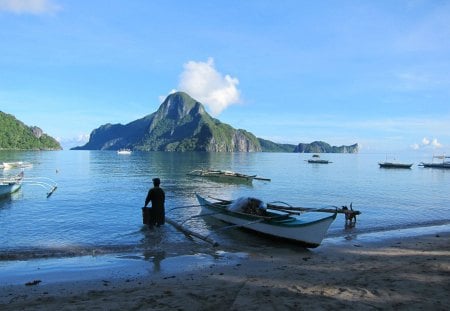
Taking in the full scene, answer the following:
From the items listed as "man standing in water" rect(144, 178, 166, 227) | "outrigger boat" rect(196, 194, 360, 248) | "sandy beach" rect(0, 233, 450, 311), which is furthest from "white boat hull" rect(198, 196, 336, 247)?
"man standing in water" rect(144, 178, 166, 227)

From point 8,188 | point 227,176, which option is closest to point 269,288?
point 8,188

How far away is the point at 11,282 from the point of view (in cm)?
1058

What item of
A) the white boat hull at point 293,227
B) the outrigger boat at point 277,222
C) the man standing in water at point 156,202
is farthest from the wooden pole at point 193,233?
the white boat hull at point 293,227

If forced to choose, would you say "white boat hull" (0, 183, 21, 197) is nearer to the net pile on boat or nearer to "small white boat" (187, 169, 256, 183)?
the net pile on boat

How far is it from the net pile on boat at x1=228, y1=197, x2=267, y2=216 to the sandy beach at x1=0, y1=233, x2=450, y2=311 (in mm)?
4115

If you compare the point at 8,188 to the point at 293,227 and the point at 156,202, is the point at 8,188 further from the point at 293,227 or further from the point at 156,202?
the point at 293,227

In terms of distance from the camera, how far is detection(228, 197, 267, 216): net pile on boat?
18.0 metres

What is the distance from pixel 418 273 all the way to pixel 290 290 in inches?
171

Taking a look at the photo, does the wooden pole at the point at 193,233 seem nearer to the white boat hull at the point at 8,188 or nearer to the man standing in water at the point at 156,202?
the man standing in water at the point at 156,202

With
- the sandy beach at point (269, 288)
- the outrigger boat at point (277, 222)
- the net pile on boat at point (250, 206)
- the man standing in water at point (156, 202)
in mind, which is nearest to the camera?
the sandy beach at point (269, 288)

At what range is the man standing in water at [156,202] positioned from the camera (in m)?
17.4

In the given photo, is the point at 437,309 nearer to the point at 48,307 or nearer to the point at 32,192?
the point at 48,307

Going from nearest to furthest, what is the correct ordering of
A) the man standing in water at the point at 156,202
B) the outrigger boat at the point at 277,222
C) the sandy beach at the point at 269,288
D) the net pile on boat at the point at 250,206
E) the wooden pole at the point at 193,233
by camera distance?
the sandy beach at the point at 269,288 → the outrigger boat at the point at 277,222 → the wooden pole at the point at 193,233 → the man standing in water at the point at 156,202 → the net pile on boat at the point at 250,206

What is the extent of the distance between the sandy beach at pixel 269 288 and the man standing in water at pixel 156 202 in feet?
18.3
